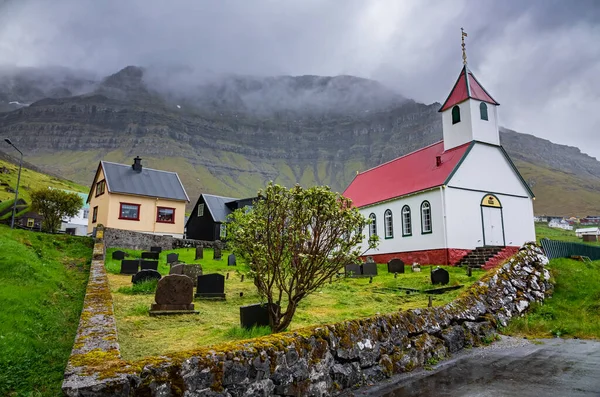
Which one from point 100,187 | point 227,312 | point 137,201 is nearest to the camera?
point 227,312

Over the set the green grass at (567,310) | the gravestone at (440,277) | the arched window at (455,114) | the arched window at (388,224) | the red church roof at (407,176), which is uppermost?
the arched window at (455,114)

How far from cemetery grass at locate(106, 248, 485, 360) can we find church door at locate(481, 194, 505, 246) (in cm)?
965

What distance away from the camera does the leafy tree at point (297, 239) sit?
25.5ft

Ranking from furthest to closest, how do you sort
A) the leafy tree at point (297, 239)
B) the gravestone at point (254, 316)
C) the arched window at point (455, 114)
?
the arched window at point (455, 114), the gravestone at point (254, 316), the leafy tree at point (297, 239)

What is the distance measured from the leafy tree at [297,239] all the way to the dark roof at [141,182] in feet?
104

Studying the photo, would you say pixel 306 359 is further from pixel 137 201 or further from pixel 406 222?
pixel 137 201

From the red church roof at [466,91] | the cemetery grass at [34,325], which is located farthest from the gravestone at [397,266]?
the cemetery grass at [34,325]

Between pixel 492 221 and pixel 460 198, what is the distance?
297cm

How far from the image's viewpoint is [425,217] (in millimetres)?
24828

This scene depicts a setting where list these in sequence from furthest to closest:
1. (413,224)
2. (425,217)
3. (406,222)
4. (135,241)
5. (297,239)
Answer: (135,241) → (406,222) → (413,224) → (425,217) → (297,239)

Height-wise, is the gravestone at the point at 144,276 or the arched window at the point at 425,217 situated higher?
the arched window at the point at 425,217

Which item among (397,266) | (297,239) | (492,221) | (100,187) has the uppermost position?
(100,187)

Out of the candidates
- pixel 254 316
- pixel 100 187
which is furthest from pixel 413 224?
pixel 100 187

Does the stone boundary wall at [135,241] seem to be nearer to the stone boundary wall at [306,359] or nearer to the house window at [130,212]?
the house window at [130,212]
